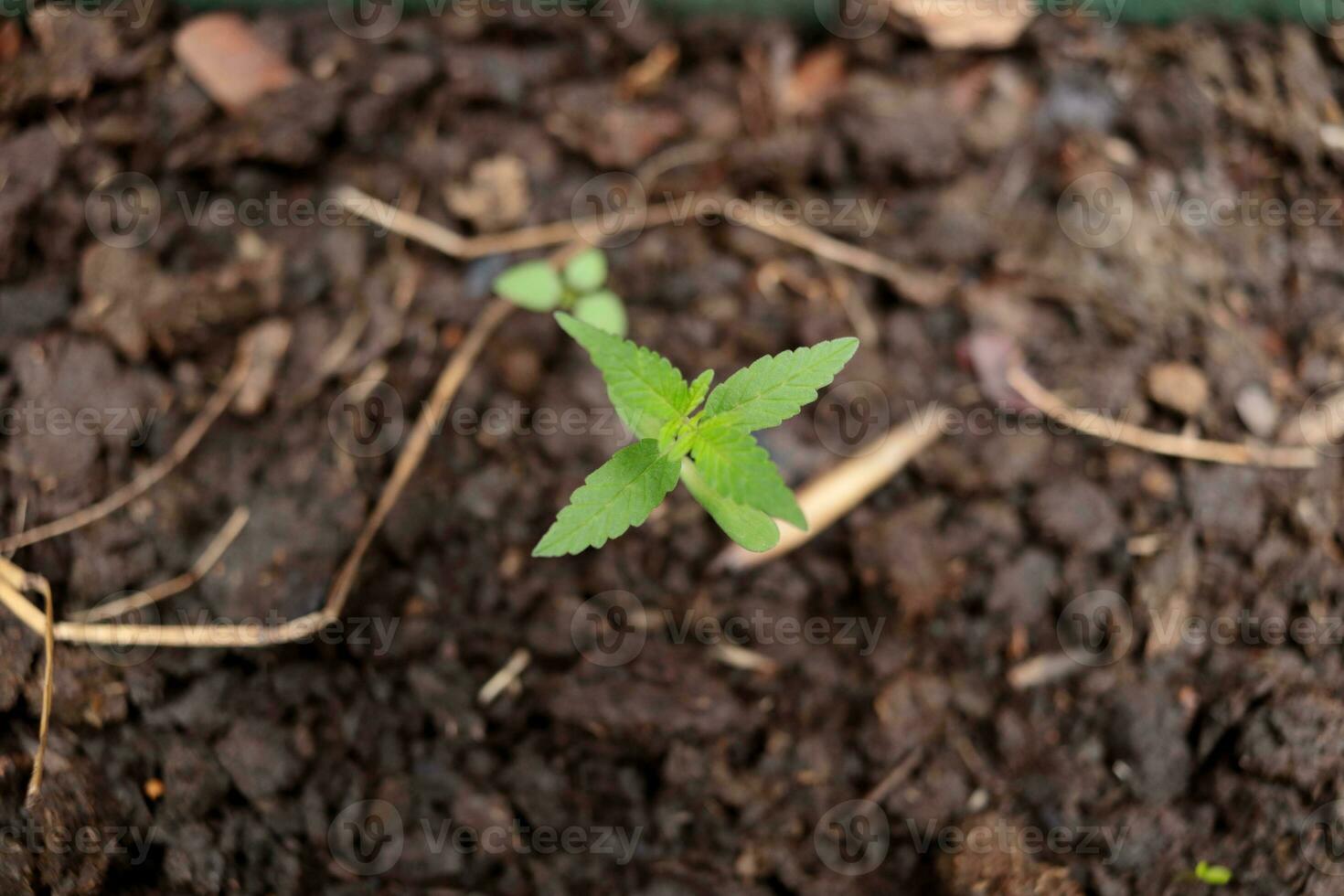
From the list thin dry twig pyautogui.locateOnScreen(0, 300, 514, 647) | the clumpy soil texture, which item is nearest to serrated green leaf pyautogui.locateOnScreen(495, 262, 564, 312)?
the clumpy soil texture

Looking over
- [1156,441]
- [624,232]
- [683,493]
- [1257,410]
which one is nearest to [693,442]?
[683,493]

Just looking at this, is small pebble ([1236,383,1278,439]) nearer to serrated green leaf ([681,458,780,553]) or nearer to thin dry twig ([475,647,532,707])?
serrated green leaf ([681,458,780,553])

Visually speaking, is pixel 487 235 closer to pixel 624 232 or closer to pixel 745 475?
pixel 624 232

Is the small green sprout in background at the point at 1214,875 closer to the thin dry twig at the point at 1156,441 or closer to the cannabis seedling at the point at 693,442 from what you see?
the thin dry twig at the point at 1156,441

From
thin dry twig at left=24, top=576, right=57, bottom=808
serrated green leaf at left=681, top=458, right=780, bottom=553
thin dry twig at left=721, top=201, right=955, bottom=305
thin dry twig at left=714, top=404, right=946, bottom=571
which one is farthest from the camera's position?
thin dry twig at left=721, top=201, right=955, bottom=305

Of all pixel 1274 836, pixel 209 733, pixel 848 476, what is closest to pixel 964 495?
pixel 848 476
